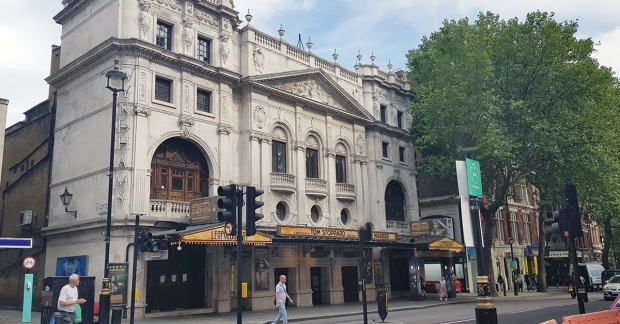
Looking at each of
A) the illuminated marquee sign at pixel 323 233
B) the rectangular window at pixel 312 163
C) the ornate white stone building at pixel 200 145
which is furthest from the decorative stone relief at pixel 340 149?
the illuminated marquee sign at pixel 323 233

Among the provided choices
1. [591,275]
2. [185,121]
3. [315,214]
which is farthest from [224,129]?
[591,275]

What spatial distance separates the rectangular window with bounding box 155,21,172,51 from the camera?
25922 millimetres

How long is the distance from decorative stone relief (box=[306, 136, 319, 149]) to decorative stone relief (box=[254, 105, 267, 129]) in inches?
163

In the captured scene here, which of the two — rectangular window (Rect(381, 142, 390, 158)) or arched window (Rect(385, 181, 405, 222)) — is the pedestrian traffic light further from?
rectangular window (Rect(381, 142, 390, 158))

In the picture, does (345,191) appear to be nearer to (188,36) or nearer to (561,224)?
(188,36)

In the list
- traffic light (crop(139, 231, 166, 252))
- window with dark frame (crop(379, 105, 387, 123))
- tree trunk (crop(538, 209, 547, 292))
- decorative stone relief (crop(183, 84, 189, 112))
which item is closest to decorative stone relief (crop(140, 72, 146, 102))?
decorative stone relief (crop(183, 84, 189, 112))

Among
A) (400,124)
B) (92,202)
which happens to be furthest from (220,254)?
(400,124)

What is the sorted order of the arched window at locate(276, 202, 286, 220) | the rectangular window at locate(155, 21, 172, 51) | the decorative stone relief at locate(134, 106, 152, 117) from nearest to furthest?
the decorative stone relief at locate(134, 106, 152, 117)
the rectangular window at locate(155, 21, 172, 51)
the arched window at locate(276, 202, 286, 220)

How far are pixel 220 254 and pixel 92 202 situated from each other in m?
6.62

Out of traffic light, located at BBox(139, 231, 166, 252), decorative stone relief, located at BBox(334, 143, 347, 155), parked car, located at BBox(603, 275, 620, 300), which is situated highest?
decorative stone relief, located at BBox(334, 143, 347, 155)

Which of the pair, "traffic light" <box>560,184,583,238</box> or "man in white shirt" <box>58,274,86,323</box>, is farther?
"man in white shirt" <box>58,274,86,323</box>

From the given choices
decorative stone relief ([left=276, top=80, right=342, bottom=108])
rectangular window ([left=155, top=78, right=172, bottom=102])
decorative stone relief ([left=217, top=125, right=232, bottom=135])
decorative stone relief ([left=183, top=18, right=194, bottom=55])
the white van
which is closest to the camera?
rectangular window ([left=155, top=78, right=172, bottom=102])

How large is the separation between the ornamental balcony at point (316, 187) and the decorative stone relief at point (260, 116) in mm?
4678

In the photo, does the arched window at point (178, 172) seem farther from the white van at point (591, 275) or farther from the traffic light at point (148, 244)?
the white van at point (591, 275)
